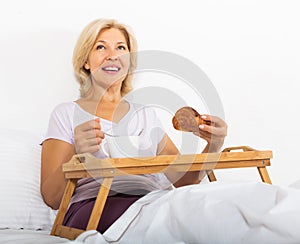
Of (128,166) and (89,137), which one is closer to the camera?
(128,166)

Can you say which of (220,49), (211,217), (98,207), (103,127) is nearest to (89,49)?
(103,127)

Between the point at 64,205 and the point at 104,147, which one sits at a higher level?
the point at 104,147

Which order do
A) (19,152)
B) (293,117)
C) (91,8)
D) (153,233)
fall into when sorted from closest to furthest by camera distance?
(153,233), (19,152), (91,8), (293,117)

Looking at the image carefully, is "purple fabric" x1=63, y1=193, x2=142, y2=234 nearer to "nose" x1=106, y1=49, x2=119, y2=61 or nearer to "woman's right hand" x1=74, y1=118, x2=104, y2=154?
"woman's right hand" x1=74, y1=118, x2=104, y2=154

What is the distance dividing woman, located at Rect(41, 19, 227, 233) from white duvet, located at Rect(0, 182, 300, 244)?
0.62 feet

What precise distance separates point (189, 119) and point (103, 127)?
30cm

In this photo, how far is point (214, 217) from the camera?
77 centimetres

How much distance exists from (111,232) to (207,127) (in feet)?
1.28

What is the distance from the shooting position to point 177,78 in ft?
6.01

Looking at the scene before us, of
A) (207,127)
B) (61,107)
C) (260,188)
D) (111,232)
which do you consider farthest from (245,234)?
(61,107)

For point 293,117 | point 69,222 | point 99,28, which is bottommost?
point 69,222

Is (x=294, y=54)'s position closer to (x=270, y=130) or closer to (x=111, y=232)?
(x=270, y=130)

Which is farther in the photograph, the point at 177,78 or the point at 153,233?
the point at 177,78

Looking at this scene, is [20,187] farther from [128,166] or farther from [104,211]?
[128,166]
